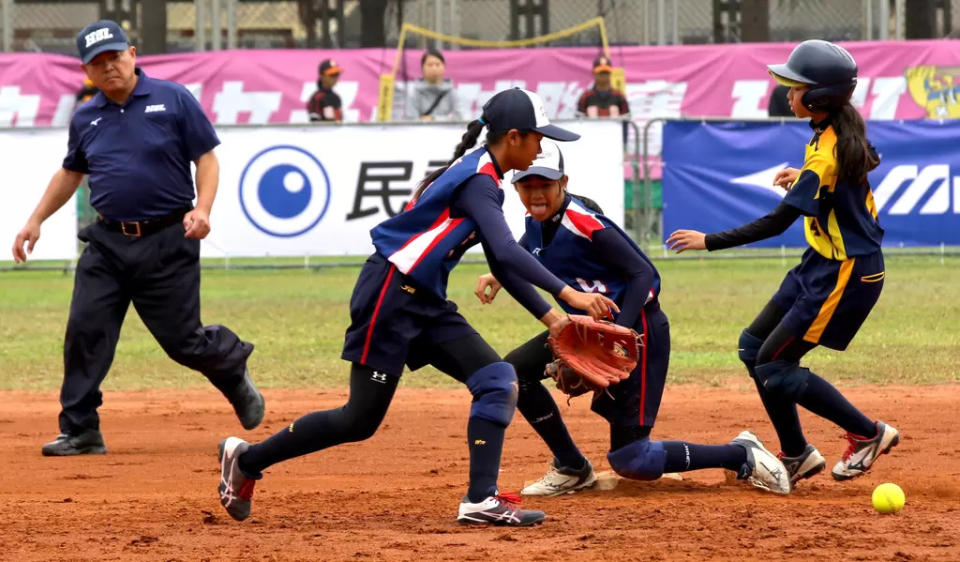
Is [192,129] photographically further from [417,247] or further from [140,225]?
[417,247]

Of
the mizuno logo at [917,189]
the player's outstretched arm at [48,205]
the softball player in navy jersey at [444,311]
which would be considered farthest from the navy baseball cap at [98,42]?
the mizuno logo at [917,189]

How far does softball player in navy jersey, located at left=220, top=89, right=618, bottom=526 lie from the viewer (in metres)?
5.69

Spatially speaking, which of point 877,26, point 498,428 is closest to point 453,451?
point 498,428

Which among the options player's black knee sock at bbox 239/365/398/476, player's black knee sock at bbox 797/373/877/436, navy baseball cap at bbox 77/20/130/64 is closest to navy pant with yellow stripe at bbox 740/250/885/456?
player's black knee sock at bbox 797/373/877/436

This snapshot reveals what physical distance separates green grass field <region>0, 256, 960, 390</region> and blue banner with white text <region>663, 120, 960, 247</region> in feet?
2.10

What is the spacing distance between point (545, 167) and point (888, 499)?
6.10 ft

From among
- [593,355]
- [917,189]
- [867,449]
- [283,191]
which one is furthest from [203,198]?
[917,189]

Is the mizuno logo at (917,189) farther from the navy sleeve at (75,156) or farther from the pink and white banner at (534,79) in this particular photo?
the navy sleeve at (75,156)

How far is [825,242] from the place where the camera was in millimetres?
6477

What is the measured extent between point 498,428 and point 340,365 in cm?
593

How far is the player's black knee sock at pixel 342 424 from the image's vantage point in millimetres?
5734

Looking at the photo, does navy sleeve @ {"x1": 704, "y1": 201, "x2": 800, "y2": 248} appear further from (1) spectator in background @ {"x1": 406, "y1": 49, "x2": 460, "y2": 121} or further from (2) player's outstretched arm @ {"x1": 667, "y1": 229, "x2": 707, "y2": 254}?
(1) spectator in background @ {"x1": 406, "y1": 49, "x2": 460, "y2": 121}

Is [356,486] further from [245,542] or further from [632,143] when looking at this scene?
[632,143]

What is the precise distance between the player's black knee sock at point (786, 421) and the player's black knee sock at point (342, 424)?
1.81 metres
